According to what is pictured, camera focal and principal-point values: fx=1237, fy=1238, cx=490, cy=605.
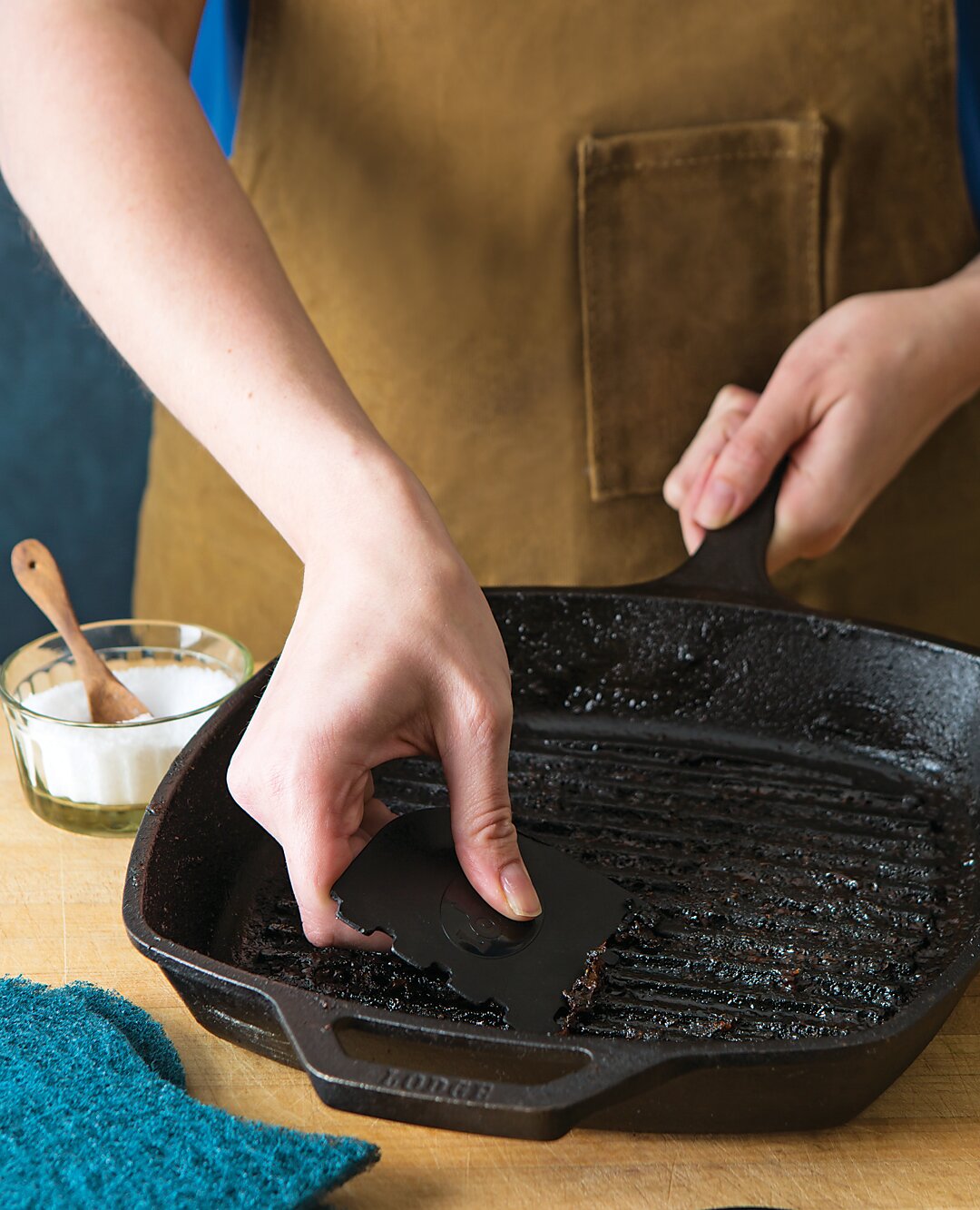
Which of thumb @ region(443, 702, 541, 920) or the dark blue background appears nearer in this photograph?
thumb @ region(443, 702, 541, 920)

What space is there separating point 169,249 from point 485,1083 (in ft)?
1.82

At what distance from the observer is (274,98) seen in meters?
1.10

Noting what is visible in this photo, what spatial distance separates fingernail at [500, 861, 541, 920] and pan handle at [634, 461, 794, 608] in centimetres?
39

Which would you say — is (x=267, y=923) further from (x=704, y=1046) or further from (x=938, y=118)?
(x=938, y=118)

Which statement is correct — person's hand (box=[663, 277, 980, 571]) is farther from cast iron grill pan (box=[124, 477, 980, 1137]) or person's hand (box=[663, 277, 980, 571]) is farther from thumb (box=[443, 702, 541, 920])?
thumb (box=[443, 702, 541, 920])

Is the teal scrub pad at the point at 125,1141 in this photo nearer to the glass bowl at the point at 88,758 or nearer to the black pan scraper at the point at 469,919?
the black pan scraper at the point at 469,919

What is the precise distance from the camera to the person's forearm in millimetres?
729

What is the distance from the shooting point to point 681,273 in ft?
3.66

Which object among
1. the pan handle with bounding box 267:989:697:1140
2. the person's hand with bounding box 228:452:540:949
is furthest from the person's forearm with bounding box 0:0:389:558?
the pan handle with bounding box 267:989:697:1140

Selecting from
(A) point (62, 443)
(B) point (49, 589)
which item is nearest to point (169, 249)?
(B) point (49, 589)

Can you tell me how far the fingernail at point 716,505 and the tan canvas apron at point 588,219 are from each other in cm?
15

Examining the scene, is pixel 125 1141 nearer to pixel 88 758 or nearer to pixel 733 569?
Result: pixel 88 758

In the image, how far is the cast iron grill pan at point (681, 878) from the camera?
0.53 meters

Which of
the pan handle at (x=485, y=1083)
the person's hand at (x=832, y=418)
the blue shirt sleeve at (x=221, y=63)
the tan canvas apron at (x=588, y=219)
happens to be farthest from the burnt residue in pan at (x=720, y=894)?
the blue shirt sleeve at (x=221, y=63)
